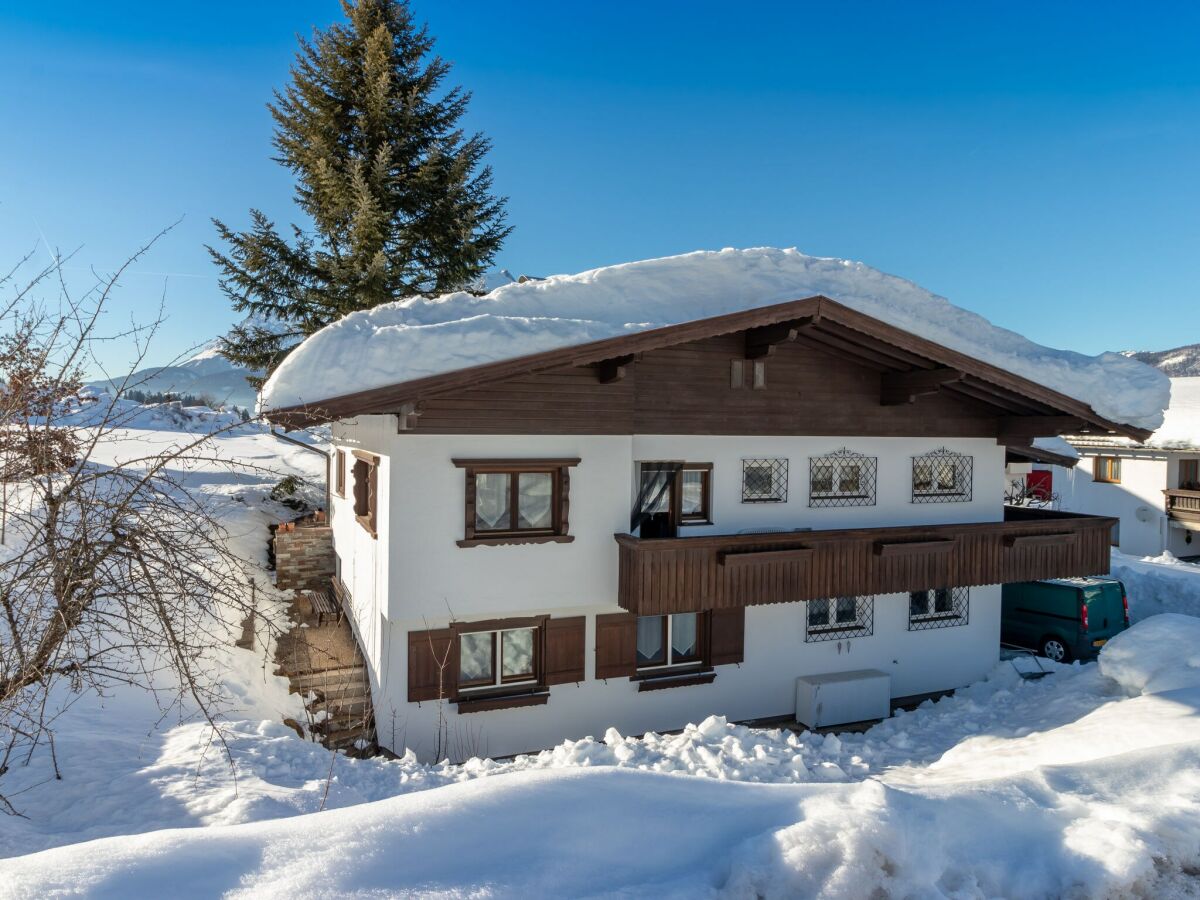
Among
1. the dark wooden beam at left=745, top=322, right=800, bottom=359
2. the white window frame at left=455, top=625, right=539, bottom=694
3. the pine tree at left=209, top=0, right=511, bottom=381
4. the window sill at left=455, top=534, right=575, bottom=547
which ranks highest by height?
the pine tree at left=209, top=0, right=511, bottom=381

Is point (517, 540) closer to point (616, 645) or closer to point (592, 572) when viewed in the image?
point (592, 572)

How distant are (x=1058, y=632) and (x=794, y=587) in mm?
7914

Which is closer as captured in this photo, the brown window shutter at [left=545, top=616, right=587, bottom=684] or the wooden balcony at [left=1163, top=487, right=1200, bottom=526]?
the brown window shutter at [left=545, top=616, right=587, bottom=684]

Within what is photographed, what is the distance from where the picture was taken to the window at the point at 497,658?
11.0 meters

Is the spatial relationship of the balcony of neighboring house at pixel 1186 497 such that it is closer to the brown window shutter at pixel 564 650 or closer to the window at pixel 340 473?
the brown window shutter at pixel 564 650

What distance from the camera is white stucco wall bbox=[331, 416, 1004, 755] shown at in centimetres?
1037

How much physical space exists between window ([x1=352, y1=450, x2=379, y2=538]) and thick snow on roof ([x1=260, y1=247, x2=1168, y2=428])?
1.80 metres

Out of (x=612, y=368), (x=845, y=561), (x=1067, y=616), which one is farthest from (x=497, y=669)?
(x=1067, y=616)

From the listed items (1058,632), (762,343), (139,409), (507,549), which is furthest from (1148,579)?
(139,409)

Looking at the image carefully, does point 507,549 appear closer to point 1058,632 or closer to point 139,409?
point 139,409

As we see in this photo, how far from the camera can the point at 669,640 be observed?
12.3 metres

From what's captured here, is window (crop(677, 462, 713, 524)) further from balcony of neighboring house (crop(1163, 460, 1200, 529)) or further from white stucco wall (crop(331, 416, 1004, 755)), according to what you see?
balcony of neighboring house (crop(1163, 460, 1200, 529))

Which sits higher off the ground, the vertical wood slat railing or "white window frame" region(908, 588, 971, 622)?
the vertical wood slat railing

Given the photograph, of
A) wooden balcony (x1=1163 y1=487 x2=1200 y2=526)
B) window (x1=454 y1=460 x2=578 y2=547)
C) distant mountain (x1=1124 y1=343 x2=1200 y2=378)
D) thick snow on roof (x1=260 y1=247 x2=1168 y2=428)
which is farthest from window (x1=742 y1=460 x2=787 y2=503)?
distant mountain (x1=1124 y1=343 x2=1200 y2=378)
